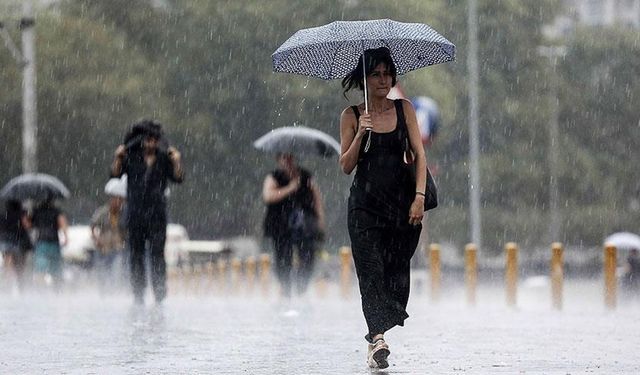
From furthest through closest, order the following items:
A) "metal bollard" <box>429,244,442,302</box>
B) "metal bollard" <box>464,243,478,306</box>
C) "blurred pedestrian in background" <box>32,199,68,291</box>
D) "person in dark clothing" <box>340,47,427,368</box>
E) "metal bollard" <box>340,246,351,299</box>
→ "metal bollard" <box>340,246,351,299</box>, "blurred pedestrian in background" <box>32,199,68,291</box>, "metal bollard" <box>429,244,442,302</box>, "metal bollard" <box>464,243,478,306</box>, "person in dark clothing" <box>340,47,427,368</box>

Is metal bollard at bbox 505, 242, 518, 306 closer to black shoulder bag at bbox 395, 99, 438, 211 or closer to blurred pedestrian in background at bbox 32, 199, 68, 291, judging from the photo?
blurred pedestrian in background at bbox 32, 199, 68, 291

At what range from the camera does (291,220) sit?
57.1 feet

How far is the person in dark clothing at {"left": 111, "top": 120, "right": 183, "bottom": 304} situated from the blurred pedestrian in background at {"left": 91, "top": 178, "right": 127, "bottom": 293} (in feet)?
27.8

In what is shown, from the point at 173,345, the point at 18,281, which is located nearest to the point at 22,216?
the point at 18,281

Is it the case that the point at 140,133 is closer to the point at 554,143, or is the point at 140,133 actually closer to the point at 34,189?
the point at 34,189

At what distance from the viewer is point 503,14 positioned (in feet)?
211

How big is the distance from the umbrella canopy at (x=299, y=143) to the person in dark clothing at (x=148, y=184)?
10.4 feet

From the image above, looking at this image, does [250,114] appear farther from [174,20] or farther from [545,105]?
[545,105]

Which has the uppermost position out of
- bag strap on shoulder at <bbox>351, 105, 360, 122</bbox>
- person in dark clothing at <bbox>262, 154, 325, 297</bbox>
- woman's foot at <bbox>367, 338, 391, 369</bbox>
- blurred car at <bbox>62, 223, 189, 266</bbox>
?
bag strap on shoulder at <bbox>351, 105, 360, 122</bbox>

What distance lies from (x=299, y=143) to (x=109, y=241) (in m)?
6.65

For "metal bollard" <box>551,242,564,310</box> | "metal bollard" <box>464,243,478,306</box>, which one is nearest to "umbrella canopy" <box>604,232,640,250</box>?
"metal bollard" <box>464,243,478,306</box>

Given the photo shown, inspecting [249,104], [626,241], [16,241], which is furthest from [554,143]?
[16,241]

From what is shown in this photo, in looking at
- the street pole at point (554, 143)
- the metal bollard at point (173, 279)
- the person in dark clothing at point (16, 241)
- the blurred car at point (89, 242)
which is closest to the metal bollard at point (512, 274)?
the person in dark clothing at point (16, 241)

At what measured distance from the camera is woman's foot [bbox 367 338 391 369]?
943 cm
